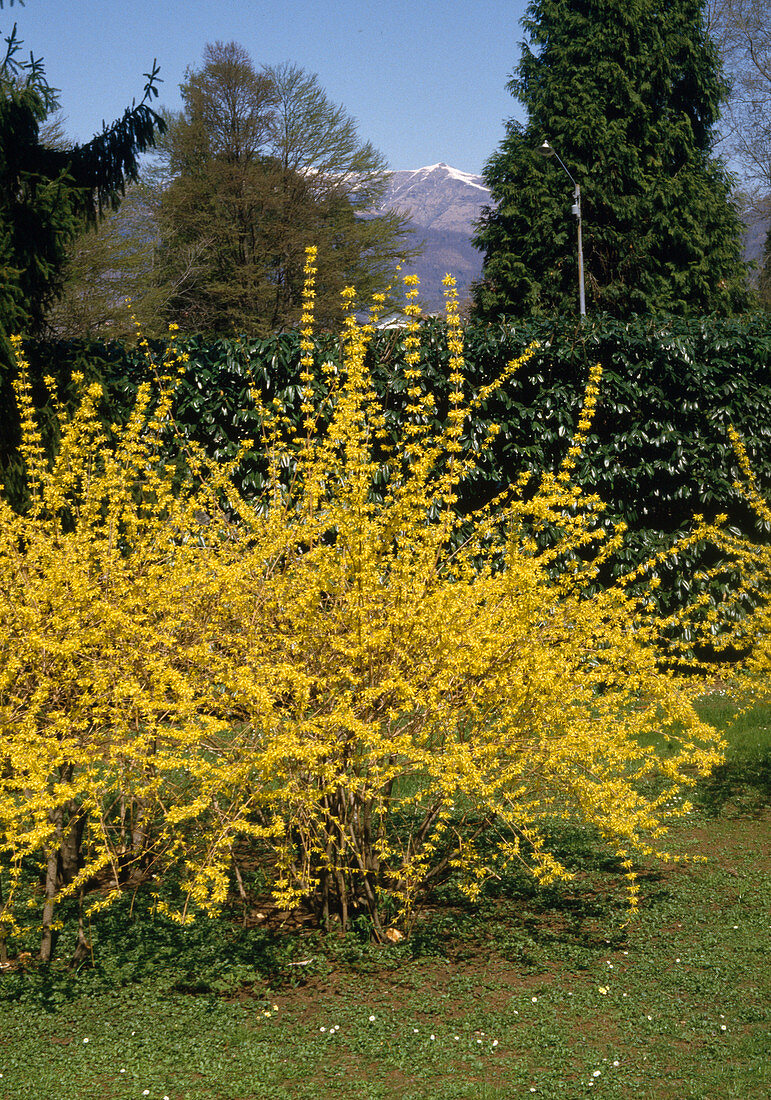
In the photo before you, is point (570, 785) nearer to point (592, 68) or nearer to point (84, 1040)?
point (84, 1040)

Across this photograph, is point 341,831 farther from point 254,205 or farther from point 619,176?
point 254,205

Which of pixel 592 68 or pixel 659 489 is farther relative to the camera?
pixel 592 68

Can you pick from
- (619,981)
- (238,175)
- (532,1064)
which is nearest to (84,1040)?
(532,1064)

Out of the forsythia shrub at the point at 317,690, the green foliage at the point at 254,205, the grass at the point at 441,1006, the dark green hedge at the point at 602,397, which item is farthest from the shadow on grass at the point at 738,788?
the green foliage at the point at 254,205

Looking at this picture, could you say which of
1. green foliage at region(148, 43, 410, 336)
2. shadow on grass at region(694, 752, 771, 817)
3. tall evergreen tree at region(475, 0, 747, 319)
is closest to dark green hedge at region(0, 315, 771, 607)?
shadow on grass at region(694, 752, 771, 817)

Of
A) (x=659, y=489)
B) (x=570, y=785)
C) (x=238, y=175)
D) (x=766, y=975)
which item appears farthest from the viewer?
(x=238, y=175)

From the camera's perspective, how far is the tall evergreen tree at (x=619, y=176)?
703 inches

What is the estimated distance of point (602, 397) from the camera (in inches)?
297

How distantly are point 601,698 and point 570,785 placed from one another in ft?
1.56

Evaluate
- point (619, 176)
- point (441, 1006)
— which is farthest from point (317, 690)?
point (619, 176)

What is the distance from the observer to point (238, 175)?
996 inches

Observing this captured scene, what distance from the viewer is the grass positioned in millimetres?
2795

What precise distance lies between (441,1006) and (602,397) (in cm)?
554

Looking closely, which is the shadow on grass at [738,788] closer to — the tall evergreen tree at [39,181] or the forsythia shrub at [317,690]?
the forsythia shrub at [317,690]
